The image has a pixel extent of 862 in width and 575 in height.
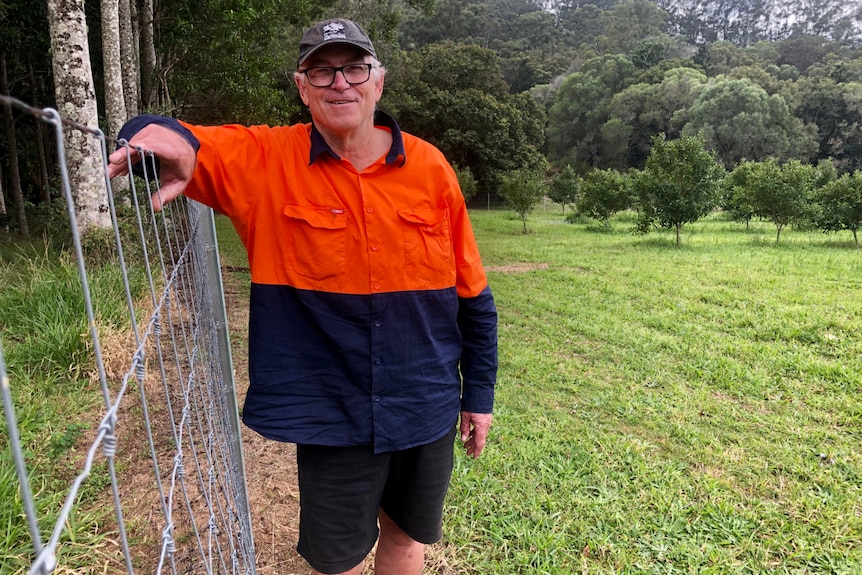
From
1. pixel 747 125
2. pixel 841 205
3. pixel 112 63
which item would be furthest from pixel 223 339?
pixel 747 125

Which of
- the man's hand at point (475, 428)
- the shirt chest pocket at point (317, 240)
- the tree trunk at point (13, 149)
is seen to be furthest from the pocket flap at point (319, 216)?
the tree trunk at point (13, 149)

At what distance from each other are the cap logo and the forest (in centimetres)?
470

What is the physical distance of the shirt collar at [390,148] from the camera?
4.63 feet

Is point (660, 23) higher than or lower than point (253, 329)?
higher

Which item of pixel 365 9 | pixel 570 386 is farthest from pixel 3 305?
pixel 365 9

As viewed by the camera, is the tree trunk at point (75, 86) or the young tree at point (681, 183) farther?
the young tree at point (681, 183)

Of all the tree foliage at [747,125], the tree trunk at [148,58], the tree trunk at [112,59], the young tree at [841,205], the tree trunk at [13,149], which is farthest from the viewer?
the tree foliage at [747,125]

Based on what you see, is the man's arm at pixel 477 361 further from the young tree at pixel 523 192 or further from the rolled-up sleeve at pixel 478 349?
the young tree at pixel 523 192

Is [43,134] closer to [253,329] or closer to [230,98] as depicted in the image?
[230,98]

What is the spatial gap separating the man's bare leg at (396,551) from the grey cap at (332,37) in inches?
55.1

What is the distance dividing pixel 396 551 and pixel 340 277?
96 cm

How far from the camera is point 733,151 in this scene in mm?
36125

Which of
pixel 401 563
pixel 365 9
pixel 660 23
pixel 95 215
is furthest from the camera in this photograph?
pixel 660 23

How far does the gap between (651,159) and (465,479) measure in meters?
13.1
